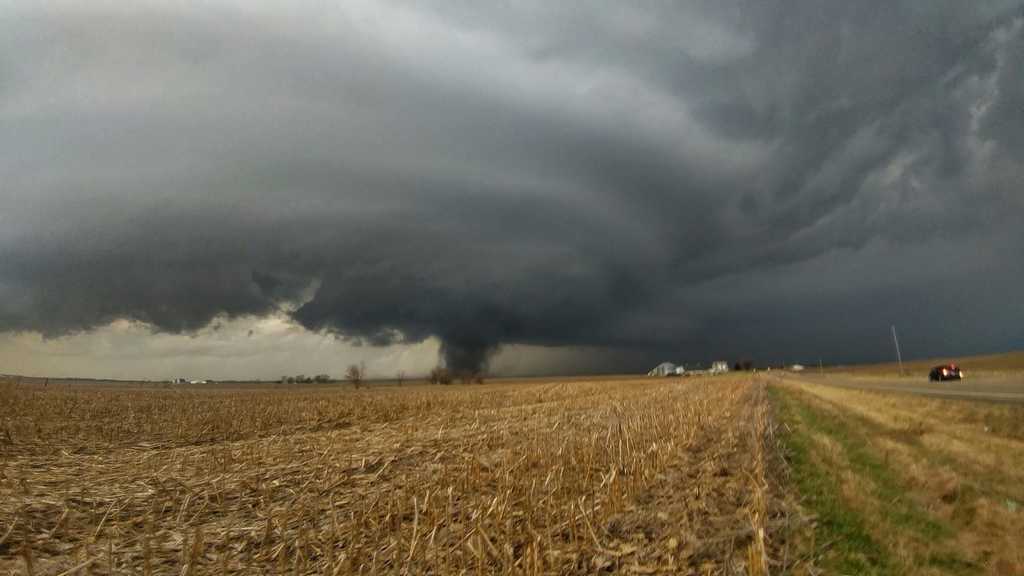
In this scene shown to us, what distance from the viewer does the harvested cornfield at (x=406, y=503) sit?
6.96 m

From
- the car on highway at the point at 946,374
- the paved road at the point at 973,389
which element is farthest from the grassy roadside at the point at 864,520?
the car on highway at the point at 946,374

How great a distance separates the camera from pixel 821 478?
1211cm

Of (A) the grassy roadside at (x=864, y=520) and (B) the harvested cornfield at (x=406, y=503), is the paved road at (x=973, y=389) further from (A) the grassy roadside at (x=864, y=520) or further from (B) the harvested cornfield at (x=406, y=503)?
(A) the grassy roadside at (x=864, y=520)

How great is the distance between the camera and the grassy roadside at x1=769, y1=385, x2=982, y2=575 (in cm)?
741

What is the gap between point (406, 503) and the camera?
31.7 feet

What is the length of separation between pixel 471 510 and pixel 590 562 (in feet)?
8.55

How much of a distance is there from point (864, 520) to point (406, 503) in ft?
24.5

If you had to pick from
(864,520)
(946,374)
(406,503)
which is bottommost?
(864,520)

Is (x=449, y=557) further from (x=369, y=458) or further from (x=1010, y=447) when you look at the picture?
(x=1010, y=447)

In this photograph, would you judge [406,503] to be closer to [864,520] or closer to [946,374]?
[864,520]

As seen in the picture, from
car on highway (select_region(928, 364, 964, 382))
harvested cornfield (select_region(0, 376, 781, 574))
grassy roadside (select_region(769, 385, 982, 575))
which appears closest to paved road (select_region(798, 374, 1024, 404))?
car on highway (select_region(928, 364, 964, 382))

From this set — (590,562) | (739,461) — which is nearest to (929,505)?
(739,461)

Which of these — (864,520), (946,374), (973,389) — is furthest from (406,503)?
(946,374)

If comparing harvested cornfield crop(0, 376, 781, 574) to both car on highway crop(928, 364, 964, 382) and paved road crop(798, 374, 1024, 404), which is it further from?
car on highway crop(928, 364, 964, 382)
